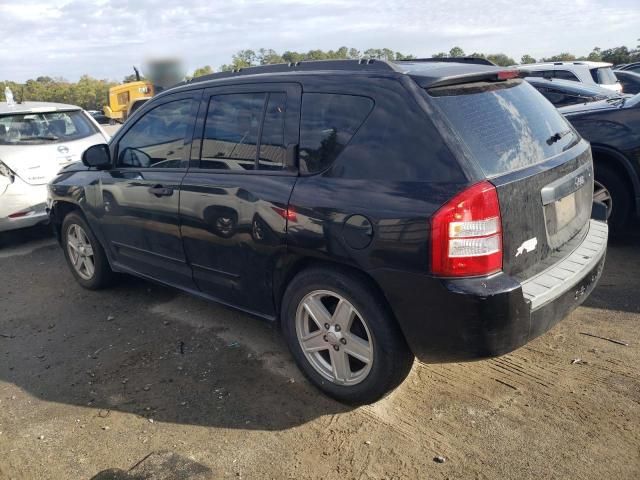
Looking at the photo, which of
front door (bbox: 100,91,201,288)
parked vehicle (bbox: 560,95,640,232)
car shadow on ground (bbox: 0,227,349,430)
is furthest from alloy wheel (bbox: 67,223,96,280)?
parked vehicle (bbox: 560,95,640,232)

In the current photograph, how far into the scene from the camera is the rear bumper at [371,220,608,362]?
8.15 feet

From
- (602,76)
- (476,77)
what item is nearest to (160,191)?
(476,77)

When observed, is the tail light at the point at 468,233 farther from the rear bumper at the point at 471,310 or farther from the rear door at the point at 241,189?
the rear door at the point at 241,189

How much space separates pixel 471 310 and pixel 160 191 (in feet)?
7.68

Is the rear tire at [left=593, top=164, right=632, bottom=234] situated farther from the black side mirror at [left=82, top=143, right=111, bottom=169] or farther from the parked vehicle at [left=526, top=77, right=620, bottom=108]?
the black side mirror at [left=82, top=143, right=111, bottom=169]

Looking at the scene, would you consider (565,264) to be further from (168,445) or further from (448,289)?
(168,445)

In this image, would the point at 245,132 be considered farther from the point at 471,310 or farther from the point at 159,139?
the point at 471,310

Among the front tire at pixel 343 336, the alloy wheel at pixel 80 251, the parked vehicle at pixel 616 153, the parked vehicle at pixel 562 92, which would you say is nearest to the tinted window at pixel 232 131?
the front tire at pixel 343 336

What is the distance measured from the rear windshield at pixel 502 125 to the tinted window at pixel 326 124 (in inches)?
15.7

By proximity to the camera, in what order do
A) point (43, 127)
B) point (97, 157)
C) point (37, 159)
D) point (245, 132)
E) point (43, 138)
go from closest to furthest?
point (245, 132) → point (97, 157) → point (37, 159) → point (43, 138) → point (43, 127)

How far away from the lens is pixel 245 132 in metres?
3.38

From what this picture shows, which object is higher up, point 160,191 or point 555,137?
point 555,137

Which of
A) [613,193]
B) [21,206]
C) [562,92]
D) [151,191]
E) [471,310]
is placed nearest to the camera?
[471,310]

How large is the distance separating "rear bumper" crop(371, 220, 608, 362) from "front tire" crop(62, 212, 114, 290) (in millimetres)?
3100
